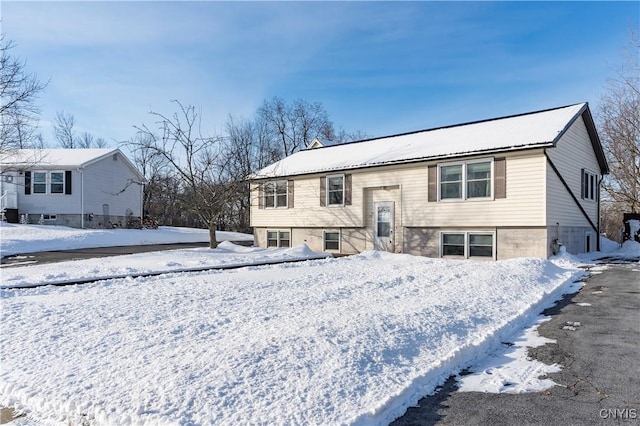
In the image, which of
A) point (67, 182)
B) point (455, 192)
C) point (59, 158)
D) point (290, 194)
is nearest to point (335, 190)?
point (290, 194)

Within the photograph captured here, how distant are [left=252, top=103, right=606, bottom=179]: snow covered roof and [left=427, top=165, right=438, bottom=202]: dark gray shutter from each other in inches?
19.0

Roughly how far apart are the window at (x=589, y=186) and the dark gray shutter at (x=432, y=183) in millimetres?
6288

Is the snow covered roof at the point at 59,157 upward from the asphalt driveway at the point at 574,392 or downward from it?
upward

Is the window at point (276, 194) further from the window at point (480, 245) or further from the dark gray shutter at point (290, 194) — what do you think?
the window at point (480, 245)

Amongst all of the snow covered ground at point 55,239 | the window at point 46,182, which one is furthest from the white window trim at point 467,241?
the window at point 46,182

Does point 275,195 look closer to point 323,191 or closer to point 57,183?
point 323,191

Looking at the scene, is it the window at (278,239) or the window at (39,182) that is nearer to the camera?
the window at (278,239)

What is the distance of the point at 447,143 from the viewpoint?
52.9 feet

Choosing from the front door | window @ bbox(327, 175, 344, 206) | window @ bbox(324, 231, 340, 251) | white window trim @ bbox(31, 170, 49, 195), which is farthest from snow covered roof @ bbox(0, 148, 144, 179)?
the front door

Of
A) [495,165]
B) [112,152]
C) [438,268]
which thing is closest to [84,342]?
[438,268]

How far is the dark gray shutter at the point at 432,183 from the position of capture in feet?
50.2

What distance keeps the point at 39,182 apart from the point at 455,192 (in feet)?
84.6

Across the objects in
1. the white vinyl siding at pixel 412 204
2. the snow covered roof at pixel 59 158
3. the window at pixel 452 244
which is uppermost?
the snow covered roof at pixel 59 158

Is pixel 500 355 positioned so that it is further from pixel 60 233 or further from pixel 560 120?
pixel 60 233
